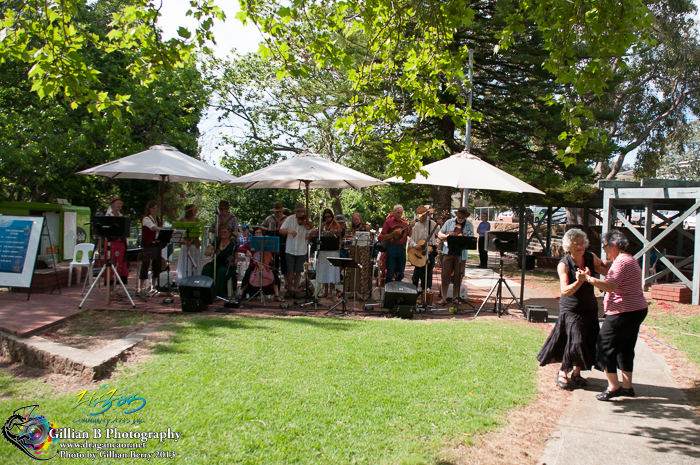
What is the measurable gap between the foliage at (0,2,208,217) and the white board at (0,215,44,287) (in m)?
3.94

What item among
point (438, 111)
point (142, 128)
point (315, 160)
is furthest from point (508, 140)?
point (142, 128)

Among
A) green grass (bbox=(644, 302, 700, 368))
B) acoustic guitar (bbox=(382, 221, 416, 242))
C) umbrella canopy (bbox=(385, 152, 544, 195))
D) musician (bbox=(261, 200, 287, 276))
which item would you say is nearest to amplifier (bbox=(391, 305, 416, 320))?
acoustic guitar (bbox=(382, 221, 416, 242))

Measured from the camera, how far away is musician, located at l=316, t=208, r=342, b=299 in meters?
9.25

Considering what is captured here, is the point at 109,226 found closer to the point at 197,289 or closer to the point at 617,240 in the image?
the point at 197,289

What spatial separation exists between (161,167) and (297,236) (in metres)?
2.77

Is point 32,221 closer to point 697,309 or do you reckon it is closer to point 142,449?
point 142,449

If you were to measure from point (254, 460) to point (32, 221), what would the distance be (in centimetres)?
682

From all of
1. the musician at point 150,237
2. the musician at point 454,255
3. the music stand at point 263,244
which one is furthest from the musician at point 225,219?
the musician at point 454,255

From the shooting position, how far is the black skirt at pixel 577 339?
4.80 metres

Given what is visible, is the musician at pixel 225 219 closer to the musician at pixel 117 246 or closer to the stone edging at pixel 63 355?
the musician at pixel 117 246

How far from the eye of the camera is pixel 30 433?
351 centimetres

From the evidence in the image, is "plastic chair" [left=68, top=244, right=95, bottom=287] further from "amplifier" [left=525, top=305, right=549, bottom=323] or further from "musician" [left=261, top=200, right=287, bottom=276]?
"amplifier" [left=525, top=305, right=549, bottom=323]

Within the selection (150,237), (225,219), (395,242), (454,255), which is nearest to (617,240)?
(454,255)

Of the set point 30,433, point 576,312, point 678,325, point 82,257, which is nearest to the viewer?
point 30,433
